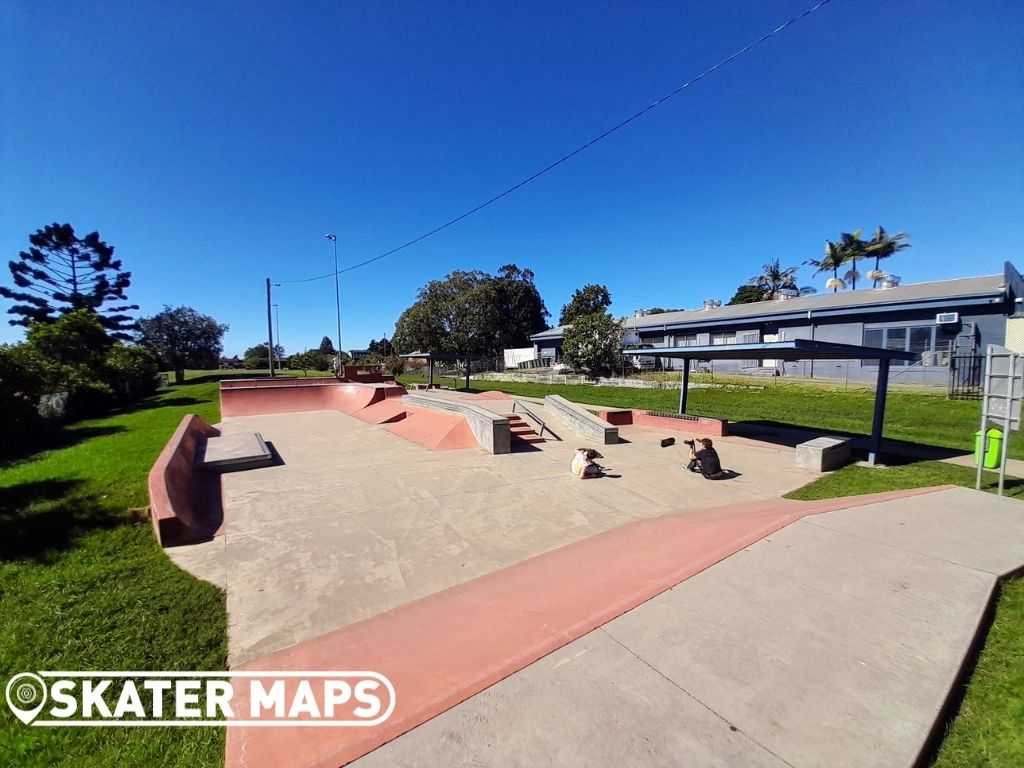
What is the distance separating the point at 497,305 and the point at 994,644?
48281 mm

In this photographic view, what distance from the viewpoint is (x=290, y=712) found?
2.68 metres

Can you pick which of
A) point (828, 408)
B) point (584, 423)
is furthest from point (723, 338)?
point (584, 423)

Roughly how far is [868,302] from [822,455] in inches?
862

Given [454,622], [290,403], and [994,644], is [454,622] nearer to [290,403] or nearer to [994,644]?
[994,644]

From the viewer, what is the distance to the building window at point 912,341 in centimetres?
2117

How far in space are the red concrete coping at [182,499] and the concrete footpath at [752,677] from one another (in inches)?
193

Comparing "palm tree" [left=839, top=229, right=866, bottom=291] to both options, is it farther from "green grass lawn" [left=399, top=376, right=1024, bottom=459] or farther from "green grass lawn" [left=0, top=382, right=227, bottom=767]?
"green grass lawn" [left=0, top=382, right=227, bottom=767]

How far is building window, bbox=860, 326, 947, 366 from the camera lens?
21.2 metres

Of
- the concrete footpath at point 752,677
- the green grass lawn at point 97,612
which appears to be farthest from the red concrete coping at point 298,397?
the concrete footpath at point 752,677

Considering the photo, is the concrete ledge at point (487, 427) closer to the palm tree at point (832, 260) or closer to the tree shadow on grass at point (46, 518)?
the tree shadow on grass at point (46, 518)

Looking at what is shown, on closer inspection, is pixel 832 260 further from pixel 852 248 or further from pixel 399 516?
pixel 399 516

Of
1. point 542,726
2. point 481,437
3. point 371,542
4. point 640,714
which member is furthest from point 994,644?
point 481,437

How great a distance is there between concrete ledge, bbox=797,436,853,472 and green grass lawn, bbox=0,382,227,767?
10246 millimetres

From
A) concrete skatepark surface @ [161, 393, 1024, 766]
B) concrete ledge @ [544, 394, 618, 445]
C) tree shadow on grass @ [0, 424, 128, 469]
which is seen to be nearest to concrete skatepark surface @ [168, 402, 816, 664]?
concrete skatepark surface @ [161, 393, 1024, 766]
